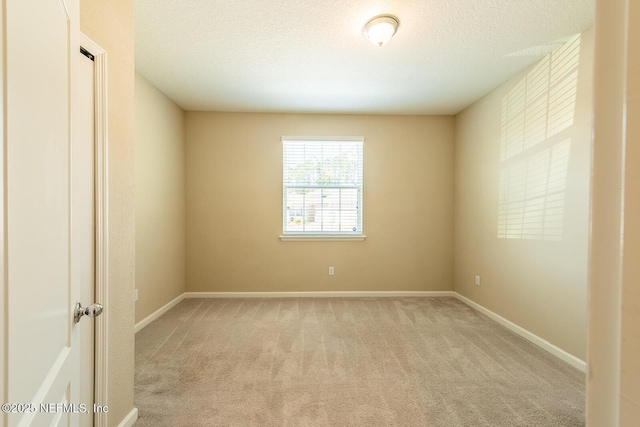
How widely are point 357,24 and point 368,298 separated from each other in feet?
10.9

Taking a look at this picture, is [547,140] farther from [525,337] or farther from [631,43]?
[631,43]

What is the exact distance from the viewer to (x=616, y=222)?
9.7 inches

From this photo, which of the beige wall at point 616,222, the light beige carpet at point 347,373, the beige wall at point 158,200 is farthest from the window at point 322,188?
the beige wall at point 616,222

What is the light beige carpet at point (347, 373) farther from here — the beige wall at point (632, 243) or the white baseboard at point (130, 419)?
the beige wall at point (632, 243)

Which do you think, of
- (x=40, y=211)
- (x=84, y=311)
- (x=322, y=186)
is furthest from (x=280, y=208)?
(x=40, y=211)

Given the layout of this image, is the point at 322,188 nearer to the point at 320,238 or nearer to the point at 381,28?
the point at 320,238

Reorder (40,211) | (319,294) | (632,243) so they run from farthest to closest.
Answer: (319,294)
(40,211)
(632,243)

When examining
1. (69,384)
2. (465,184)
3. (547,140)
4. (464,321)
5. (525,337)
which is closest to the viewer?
(69,384)

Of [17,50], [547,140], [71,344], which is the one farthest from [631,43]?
[547,140]

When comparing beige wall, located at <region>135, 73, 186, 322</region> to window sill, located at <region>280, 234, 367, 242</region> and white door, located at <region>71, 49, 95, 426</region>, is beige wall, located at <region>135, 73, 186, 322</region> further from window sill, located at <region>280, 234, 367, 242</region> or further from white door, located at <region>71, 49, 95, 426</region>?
white door, located at <region>71, 49, 95, 426</region>

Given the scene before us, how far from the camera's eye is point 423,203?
4.30m

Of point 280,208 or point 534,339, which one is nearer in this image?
point 534,339

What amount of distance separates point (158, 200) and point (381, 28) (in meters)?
2.95

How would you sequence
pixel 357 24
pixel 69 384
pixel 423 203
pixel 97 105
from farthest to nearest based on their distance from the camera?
pixel 423 203 < pixel 357 24 < pixel 97 105 < pixel 69 384
